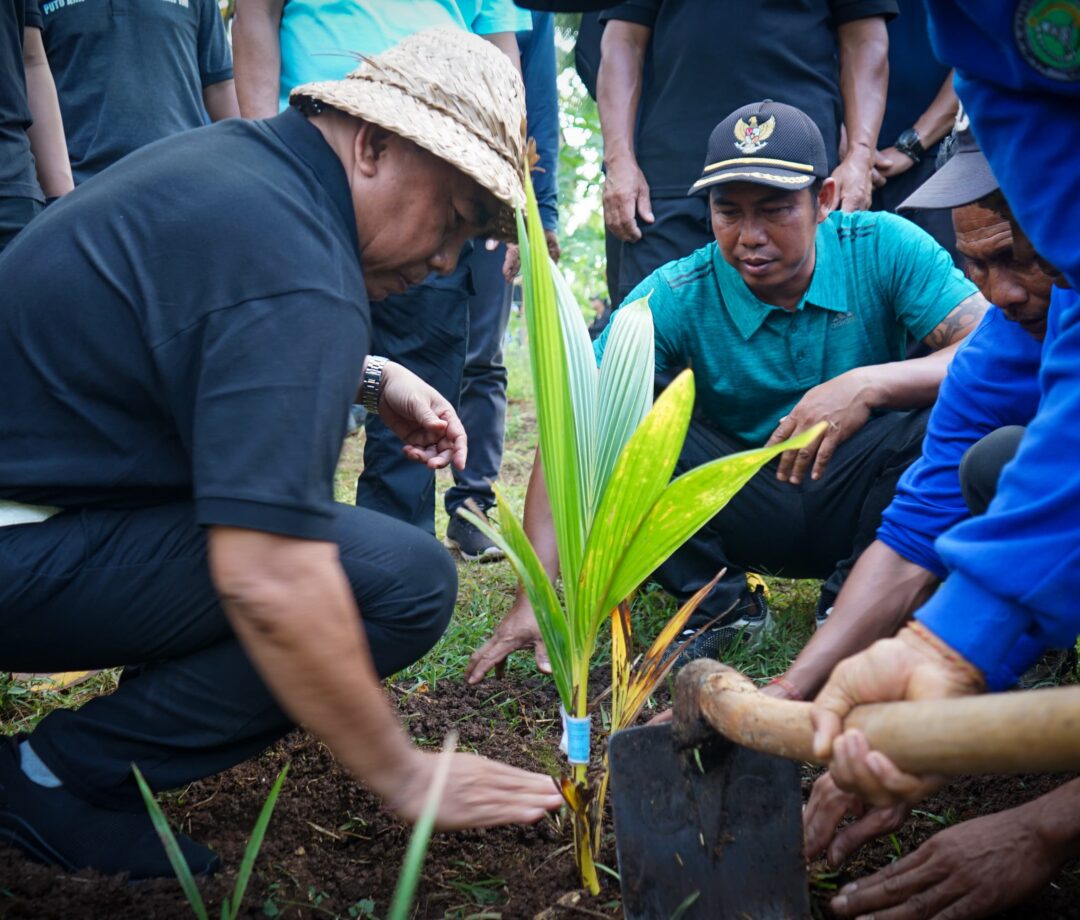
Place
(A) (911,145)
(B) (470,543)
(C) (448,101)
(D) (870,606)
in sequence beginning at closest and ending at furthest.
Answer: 1. (C) (448,101)
2. (D) (870,606)
3. (A) (911,145)
4. (B) (470,543)

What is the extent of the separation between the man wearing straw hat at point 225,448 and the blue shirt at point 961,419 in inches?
31.4

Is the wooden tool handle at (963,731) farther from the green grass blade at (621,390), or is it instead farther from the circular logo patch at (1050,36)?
the circular logo patch at (1050,36)

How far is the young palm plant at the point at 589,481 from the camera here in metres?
1.37

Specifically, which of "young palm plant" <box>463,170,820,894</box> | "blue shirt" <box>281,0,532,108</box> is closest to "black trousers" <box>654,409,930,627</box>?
"young palm plant" <box>463,170,820,894</box>

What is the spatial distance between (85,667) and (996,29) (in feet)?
4.91

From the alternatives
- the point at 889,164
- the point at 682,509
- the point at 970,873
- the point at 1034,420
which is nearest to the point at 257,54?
the point at 889,164

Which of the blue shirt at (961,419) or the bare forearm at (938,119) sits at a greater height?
the bare forearm at (938,119)

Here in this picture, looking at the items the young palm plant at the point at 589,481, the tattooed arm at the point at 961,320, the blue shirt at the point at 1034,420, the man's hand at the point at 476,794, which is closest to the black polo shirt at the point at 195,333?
the young palm plant at the point at 589,481

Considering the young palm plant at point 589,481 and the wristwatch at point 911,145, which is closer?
the young palm plant at point 589,481

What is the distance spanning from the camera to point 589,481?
149 centimetres

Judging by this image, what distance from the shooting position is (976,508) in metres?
1.69

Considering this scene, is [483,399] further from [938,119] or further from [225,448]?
[225,448]

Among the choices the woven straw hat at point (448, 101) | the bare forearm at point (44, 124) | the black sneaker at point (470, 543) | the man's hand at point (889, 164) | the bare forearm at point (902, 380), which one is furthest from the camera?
the black sneaker at point (470, 543)

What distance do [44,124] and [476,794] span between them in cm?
222
